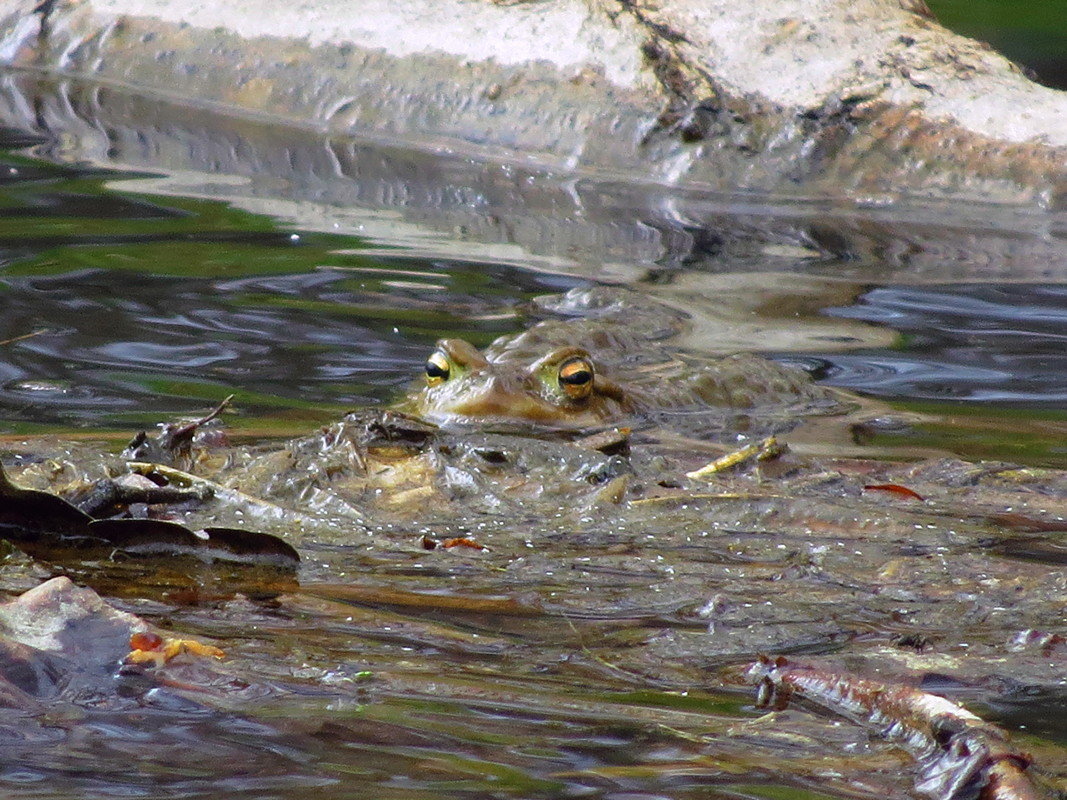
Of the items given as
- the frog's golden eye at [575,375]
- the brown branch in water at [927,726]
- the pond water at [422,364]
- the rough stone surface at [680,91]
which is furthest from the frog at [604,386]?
the rough stone surface at [680,91]

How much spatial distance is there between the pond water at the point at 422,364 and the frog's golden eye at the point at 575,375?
0.61 m

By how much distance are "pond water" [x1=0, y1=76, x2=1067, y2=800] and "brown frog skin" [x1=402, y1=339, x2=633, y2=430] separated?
244 millimetres

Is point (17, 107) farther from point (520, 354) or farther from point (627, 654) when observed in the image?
point (627, 654)

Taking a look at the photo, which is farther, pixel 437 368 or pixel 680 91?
pixel 680 91

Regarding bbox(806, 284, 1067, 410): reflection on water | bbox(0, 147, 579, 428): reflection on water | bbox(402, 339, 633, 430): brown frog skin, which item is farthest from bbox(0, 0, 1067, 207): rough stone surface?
bbox(402, 339, 633, 430): brown frog skin

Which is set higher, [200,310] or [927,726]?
[927,726]

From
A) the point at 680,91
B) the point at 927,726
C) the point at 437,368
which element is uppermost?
the point at 680,91

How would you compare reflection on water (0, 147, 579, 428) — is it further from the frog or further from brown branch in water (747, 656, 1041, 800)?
brown branch in water (747, 656, 1041, 800)

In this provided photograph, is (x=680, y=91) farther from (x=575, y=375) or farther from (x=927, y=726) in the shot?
(x=927, y=726)

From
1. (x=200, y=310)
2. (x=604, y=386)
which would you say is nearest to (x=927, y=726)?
(x=604, y=386)

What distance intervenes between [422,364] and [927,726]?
3.60 meters

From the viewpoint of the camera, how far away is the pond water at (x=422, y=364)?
1713mm

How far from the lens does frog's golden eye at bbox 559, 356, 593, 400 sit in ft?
15.2

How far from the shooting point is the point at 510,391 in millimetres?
4648
